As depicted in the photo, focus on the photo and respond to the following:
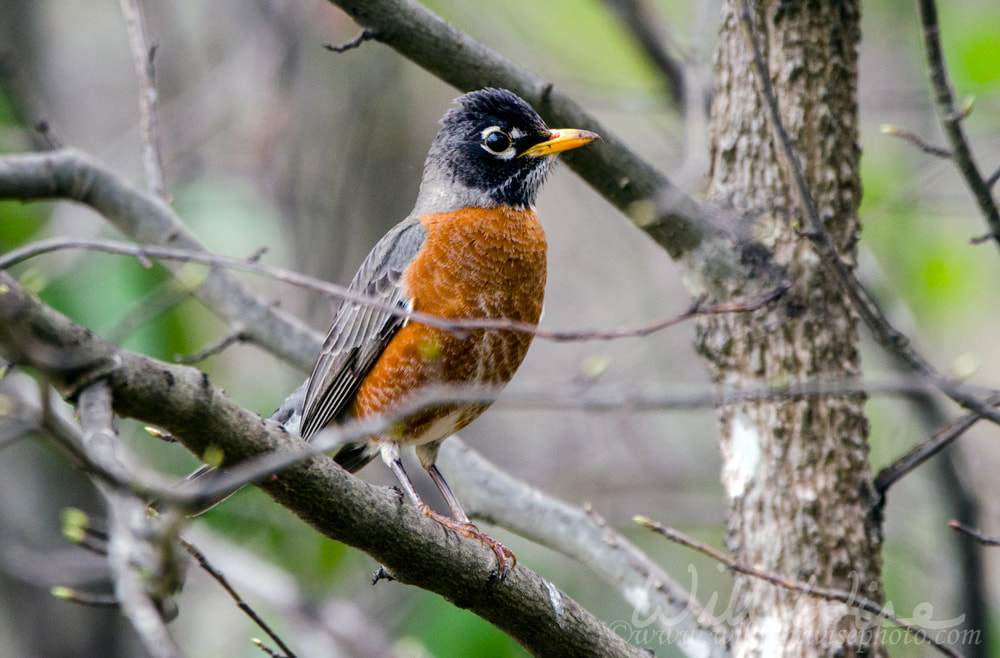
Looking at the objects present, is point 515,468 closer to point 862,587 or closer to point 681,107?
point 681,107

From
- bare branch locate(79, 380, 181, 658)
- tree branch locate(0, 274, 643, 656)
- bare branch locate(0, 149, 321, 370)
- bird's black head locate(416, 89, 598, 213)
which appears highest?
bird's black head locate(416, 89, 598, 213)

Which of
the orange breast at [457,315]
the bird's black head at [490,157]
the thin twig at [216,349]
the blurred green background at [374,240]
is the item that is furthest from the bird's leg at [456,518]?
the bird's black head at [490,157]

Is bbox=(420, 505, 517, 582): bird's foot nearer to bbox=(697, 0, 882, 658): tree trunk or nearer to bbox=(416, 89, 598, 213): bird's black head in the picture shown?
bbox=(697, 0, 882, 658): tree trunk

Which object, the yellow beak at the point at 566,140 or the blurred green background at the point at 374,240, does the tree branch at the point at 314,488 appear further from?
the yellow beak at the point at 566,140

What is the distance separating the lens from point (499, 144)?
4219mm

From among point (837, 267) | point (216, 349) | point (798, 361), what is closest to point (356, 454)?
point (216, 349)

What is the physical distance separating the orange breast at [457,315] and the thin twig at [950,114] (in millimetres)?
1614

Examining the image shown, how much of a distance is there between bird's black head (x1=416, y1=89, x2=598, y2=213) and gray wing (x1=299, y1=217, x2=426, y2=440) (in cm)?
31

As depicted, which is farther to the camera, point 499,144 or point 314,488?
point 499,144

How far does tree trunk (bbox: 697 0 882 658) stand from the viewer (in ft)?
10.9

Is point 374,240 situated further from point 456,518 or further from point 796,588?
point 796,588

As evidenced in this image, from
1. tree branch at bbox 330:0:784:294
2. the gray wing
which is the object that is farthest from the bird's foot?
tree branch at bbox 330:0:784:294

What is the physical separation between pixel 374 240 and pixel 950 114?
5.23 metres

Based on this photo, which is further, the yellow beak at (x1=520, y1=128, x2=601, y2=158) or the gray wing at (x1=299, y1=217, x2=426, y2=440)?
the gray wing at (x1=299, y1=217, x2=426, y2=440)
